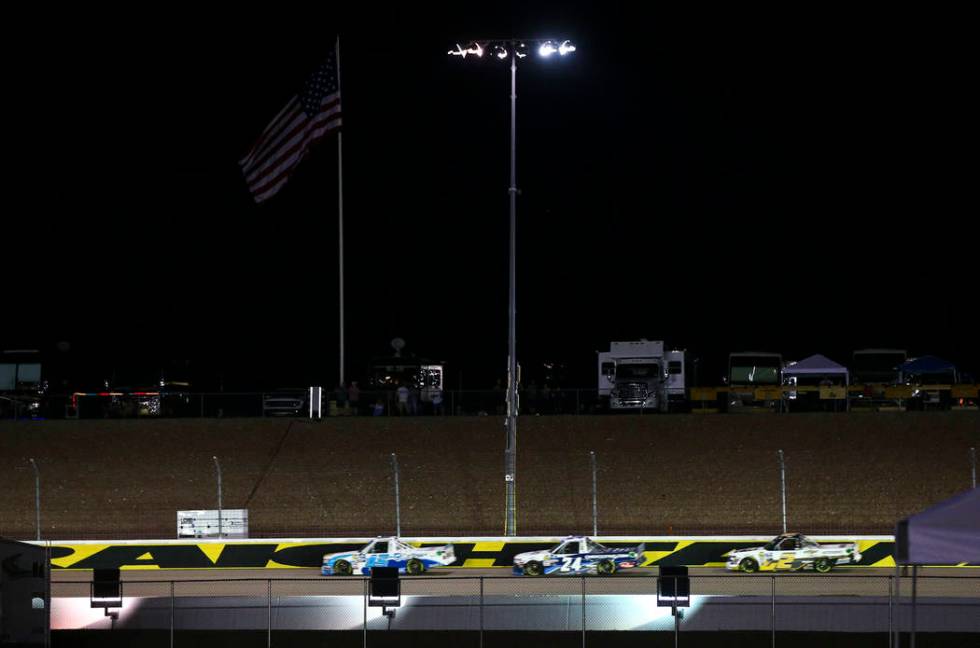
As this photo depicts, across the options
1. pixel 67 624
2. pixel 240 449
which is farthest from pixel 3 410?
pixel 67 624

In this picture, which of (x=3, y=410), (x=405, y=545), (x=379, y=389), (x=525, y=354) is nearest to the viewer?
(x=405, y=545)

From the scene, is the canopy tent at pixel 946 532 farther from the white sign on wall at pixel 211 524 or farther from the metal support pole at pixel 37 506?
the metal support pole at pixel 37 506

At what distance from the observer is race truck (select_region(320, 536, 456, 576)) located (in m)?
25.8

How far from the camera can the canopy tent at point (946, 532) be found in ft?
33.1

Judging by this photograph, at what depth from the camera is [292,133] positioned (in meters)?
35.2

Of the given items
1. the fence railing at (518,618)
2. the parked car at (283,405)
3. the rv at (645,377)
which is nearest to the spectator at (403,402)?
the parked car at (283,405)

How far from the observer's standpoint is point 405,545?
26188mm

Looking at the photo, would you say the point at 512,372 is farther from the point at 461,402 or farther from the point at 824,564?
the point at 461,402

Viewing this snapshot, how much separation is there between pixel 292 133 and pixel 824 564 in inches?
678

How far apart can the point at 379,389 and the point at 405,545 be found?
17968 millimetres

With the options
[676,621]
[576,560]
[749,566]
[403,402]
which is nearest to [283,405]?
[403,402]

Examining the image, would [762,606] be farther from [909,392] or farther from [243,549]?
[909,392]

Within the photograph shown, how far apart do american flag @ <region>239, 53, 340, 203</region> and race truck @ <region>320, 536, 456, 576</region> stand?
11.8 metres

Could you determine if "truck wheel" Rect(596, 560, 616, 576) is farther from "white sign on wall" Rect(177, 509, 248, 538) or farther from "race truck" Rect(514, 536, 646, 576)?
"white sign on wall" Rect(177, 509, 248, 538)
